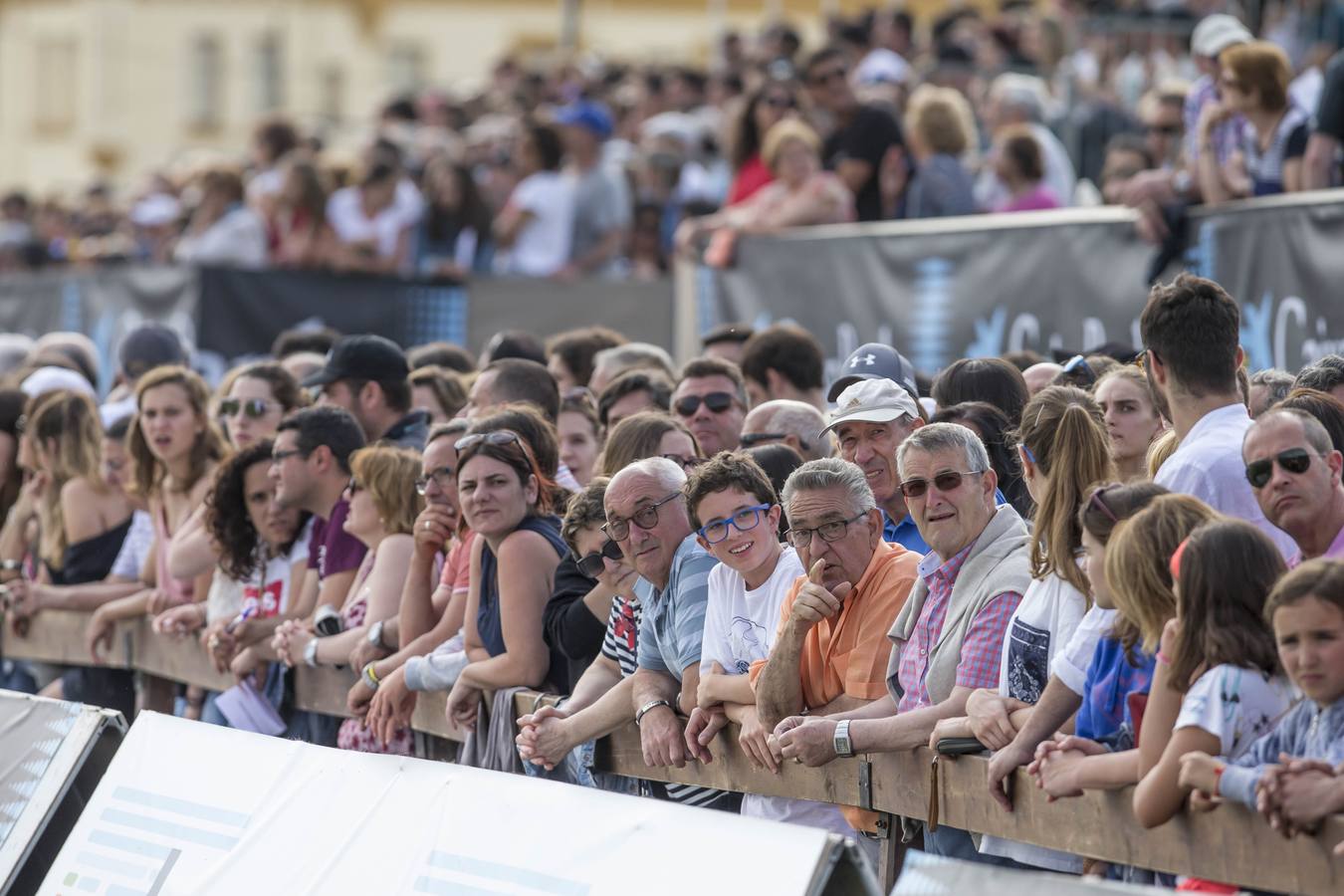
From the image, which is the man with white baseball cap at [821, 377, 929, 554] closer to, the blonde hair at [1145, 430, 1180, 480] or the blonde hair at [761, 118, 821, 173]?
the blonde hair at [1145, 430, 1180, 480]

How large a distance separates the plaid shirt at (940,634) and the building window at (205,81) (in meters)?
46.7

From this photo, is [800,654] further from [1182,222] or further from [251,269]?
[251,269]

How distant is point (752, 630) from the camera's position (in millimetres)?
6066

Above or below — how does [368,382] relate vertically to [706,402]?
below

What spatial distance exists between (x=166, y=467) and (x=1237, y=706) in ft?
20.7

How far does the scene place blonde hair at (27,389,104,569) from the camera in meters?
10.1

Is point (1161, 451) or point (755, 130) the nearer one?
point (1161, 451)

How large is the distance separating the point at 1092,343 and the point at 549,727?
4132 millimetres

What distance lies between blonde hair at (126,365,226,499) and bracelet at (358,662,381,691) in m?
2.35

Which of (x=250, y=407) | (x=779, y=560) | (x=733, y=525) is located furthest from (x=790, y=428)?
(x=250, y=407)

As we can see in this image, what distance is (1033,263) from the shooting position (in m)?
10.0

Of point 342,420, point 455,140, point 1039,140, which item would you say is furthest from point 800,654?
point 455,140

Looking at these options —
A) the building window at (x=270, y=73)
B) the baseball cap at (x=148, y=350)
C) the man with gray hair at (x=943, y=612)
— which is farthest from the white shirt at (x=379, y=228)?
the building window at (x=270, y=73)

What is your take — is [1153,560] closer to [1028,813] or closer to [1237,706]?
[1237,706]
